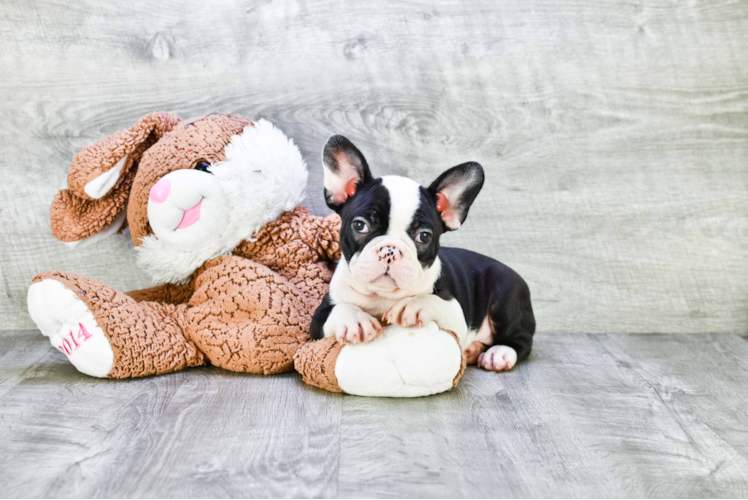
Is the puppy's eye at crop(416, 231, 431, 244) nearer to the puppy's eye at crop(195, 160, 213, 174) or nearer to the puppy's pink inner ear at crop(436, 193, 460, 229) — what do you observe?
the puppy's pink inner ear at crop(436, 193, 460, 229)

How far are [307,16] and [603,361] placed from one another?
1.64m

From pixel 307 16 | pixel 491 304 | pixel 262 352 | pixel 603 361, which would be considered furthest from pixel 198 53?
pixel 603 361

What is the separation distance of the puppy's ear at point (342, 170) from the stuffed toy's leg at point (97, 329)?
65 centimetres

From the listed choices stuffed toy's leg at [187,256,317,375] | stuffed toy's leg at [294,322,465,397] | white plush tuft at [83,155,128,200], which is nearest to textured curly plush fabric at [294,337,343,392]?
stuffed toy's leg at [294,322,465,397]

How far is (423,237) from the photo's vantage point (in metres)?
1.70

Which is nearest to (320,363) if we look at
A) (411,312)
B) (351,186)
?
(411,312)

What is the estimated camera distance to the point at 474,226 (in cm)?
257

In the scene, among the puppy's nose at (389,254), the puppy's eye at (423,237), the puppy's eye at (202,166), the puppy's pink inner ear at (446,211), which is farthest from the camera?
the puppy's eye at (202,166)

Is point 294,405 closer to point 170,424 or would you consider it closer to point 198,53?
point 170,424

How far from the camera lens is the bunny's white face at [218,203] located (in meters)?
1.97

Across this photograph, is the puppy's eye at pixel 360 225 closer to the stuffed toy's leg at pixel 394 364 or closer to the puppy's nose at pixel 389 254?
the puppy's nose at pixel 389 254

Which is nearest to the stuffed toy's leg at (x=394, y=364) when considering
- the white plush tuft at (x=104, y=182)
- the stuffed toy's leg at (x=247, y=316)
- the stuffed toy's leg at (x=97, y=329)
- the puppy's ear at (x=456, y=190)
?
the stuffed toy's leg at (x=247, y=316)

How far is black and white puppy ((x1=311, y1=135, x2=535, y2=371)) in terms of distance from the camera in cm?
165

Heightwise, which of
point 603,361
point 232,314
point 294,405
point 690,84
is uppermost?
point 690,84
